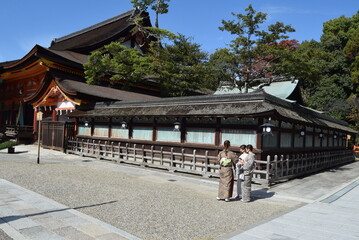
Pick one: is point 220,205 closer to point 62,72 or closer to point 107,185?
point 107,185

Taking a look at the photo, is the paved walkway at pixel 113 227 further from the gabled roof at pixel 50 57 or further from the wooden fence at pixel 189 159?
the gabled roof at pixel 50 57

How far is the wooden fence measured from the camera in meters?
11.5

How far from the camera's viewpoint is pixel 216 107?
12.7m

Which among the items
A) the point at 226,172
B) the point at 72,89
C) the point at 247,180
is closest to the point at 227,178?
the point at 226,172

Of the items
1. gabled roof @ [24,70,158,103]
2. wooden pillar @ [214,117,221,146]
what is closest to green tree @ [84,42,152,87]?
gabled roof @ [24,70,158,103]

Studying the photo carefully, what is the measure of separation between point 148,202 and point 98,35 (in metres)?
26.0

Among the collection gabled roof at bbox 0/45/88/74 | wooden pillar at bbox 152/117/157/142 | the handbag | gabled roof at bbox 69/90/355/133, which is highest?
gabled roof at bbox 0/45/88/74

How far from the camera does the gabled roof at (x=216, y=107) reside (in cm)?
1148

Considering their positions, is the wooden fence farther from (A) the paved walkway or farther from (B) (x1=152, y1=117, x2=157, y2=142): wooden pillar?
(A) the paved walkway

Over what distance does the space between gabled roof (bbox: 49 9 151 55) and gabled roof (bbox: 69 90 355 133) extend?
1247 centimetres

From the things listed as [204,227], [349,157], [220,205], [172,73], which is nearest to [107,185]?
[220,205]

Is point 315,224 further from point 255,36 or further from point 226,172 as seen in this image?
point 255,36

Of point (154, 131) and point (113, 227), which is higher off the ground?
point (154, 131)

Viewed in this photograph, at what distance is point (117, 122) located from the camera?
1730 centimetres
